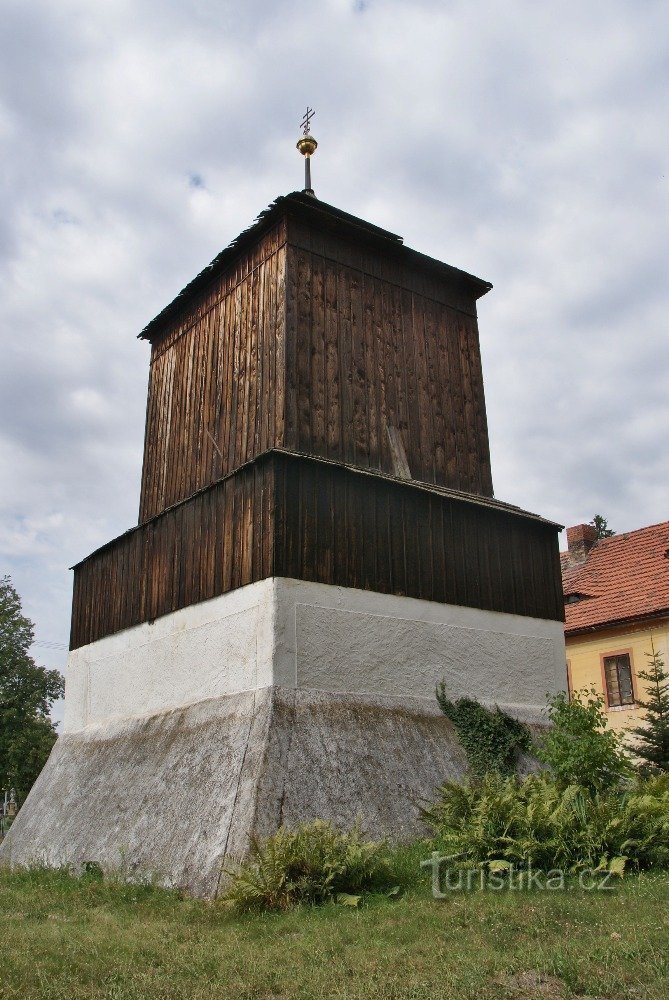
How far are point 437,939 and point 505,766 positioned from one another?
261 inches

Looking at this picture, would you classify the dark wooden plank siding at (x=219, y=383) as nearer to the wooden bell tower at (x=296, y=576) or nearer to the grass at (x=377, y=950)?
the wooden bell tower at (x=296, y=576)

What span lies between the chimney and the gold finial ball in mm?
15642

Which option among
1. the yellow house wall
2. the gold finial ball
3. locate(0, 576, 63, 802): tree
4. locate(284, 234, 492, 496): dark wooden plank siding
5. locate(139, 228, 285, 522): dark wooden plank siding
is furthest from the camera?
locate(0, 576, 63, 802): tree

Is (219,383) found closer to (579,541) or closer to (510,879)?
(510,879)

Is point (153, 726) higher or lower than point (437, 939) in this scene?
higher

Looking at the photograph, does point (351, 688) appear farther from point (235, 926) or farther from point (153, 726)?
point (235, 926)

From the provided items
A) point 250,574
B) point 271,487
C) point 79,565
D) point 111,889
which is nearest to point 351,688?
point 250,574

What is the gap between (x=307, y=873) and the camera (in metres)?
9.59

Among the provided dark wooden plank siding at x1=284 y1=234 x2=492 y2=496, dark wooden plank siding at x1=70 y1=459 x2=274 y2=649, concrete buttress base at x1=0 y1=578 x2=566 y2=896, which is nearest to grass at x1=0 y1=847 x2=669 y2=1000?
concrete buttress base at x1=0 y1=578 x2=566 y2=896

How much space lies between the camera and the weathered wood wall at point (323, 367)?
51.3ft

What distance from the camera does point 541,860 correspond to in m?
9.77

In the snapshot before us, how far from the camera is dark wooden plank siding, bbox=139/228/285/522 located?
1576 cm

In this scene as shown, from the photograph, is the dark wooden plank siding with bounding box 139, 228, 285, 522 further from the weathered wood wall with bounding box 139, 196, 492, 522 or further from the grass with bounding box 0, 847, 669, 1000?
the grass with bounding box 0, 847, 669, 1000

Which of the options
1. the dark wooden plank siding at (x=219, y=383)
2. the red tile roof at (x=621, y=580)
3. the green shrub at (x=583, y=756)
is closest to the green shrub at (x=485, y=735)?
the green shrub at (x=583, y=756)
